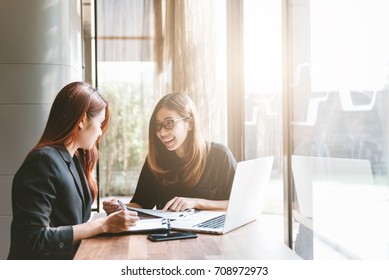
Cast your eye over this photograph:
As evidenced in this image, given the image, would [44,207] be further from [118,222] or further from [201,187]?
[201,187]

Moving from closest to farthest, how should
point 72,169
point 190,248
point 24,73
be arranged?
point 190,248 → point 72,169 → point 24,73

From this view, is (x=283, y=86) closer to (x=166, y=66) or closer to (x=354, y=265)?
(x=354, y=265)

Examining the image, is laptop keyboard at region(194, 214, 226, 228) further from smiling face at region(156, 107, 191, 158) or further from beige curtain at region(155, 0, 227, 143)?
beige curtain at region(155, 0, 227, 143)

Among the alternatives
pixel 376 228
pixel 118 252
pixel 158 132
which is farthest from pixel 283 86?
pixel 118 252

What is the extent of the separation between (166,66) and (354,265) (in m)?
2.41

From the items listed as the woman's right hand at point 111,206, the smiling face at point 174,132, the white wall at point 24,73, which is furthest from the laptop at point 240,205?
the white wall at point 24,73

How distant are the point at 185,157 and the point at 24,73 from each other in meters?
1.22

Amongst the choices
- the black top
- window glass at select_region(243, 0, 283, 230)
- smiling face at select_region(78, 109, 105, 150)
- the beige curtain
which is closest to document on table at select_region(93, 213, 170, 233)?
smiling face at select_region(78, 109, 105, 150)

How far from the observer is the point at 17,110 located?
2.95 metres

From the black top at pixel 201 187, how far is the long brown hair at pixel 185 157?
24 millimetres

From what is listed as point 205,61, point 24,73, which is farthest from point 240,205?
point 205,61

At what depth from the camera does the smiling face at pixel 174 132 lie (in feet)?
7.38

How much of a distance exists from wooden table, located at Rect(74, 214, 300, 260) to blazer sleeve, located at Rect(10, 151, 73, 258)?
0.31 feet

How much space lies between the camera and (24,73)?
294 cm
